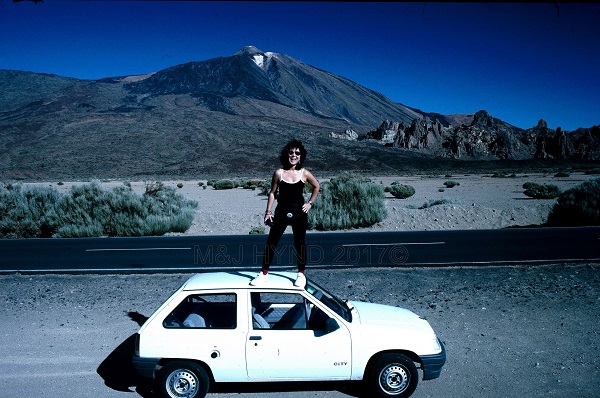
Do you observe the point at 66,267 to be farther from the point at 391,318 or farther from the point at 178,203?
the point at 178,203

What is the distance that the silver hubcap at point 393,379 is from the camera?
507 centimetres

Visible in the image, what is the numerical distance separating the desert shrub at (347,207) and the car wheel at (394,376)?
14545 mm

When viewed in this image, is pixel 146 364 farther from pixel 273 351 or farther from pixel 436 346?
pixel 436 346

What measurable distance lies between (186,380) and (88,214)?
16.5 m

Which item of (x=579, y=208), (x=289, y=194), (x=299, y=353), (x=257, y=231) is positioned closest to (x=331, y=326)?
(x=299, y=353)

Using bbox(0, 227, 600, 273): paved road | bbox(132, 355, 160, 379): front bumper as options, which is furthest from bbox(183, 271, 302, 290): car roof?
bbox(0, 227, 600, 273): paved road

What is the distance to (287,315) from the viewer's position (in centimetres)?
544

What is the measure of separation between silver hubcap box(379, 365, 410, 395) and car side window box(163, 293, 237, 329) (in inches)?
64.0

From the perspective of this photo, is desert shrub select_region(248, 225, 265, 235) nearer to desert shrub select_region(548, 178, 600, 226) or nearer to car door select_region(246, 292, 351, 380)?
desert shrub select_region(548, 178, 600, 226)

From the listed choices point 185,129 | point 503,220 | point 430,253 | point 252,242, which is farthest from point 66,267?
point 185,129

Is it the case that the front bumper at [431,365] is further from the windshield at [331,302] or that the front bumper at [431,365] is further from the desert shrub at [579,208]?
the desert shrub at [579,208]

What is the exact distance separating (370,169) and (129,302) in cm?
8467

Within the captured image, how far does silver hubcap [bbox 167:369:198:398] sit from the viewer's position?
16.6ft

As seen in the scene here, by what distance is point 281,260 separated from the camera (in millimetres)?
12258
